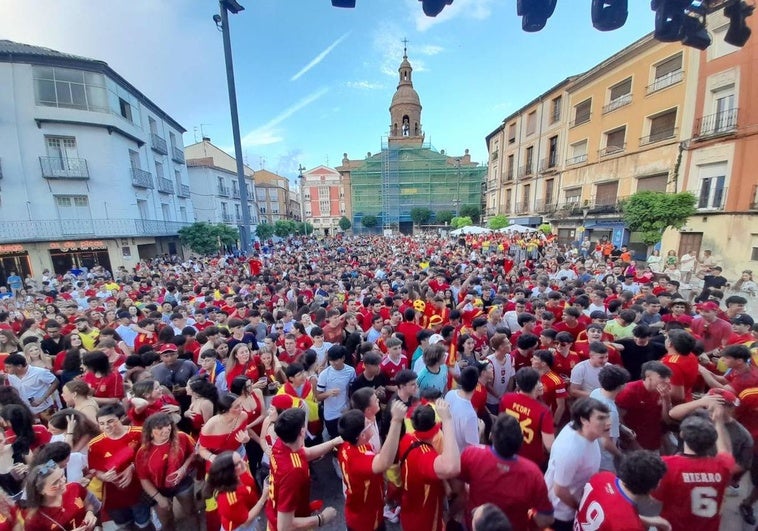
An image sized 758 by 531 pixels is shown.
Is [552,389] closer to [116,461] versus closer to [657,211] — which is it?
[116,461]

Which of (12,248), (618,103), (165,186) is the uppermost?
(618,103)

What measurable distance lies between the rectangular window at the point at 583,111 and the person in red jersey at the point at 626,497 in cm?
2837

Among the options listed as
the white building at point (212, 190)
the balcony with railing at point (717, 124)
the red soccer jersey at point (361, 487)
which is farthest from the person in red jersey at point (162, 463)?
the white building at point (212, 190)

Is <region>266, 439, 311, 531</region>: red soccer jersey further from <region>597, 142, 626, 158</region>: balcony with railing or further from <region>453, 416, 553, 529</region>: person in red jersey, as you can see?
<region>597, 142, 626, 158</region>: balcony with railing

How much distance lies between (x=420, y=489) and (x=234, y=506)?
1314mm

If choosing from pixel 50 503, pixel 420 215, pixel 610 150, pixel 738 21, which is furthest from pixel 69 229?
pixel 420 215

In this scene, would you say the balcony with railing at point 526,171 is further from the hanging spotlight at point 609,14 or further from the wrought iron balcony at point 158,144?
the wrought iron balcony at point 158,144

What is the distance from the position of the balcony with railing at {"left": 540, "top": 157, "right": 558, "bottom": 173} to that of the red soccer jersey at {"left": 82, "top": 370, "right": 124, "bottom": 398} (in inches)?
1201

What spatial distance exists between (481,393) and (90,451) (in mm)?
3719

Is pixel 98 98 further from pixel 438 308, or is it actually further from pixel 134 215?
pixel 438 308

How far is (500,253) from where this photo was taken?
17.6 m

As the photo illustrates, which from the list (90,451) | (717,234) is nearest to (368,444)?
(90,451)

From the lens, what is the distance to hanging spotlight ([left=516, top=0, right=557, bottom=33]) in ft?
14.8

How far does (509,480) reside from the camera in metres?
2.02
